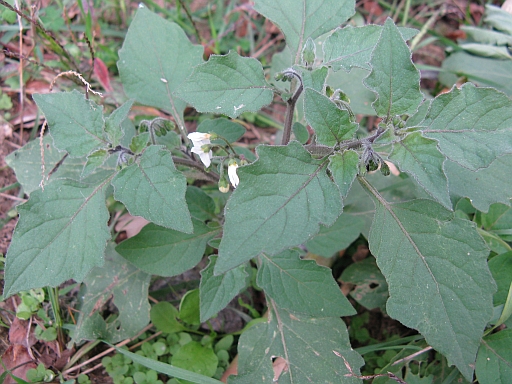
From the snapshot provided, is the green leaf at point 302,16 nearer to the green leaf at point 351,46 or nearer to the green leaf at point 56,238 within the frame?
the green leaf at point 351,46

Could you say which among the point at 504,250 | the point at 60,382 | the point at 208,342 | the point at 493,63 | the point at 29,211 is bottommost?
the point at 60,382

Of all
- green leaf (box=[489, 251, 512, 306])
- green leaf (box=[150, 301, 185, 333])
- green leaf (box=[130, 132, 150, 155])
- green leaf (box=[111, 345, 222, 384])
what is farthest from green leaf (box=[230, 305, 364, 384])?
green leaf (box=[130, 132, 150, 155])

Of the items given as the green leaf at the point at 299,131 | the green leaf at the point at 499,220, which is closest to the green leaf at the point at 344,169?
the green leaf at the point at 299,131

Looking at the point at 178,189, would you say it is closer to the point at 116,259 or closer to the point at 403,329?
the point at 116,259

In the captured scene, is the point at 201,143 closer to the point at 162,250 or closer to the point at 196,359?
the point at 162,250

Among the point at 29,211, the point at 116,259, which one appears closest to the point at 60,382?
the point at 116,259

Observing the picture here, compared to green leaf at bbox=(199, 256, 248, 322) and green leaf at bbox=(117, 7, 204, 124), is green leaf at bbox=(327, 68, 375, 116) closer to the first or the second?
green leaf at bbox=(117, 7, 204, 124)
